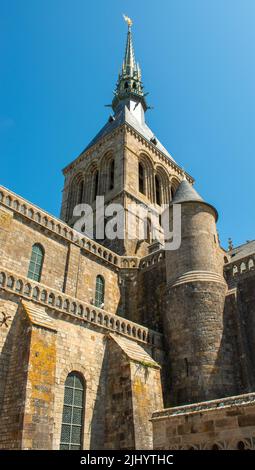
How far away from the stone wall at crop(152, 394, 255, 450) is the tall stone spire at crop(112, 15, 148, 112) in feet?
114

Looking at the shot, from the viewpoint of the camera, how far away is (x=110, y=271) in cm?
2097

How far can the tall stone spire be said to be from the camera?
4062cm

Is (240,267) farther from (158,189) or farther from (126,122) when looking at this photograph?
(126,122)

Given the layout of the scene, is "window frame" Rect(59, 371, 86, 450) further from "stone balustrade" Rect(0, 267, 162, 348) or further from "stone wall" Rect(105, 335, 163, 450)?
"stone balustrade" Rect(0, 267, 162, 348)

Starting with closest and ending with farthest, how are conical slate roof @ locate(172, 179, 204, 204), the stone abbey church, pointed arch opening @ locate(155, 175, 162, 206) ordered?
the stone abbey church → conical slate roof @ locate(172, 179, 204, 204) → pointed arch opening @ locate(155, 175, 162, 206)

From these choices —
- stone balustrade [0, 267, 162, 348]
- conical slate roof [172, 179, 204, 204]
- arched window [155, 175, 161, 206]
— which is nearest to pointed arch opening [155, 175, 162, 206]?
arched window [155, 175, 161, 206]

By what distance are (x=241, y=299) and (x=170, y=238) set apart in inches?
178

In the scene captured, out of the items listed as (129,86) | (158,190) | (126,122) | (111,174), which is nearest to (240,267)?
(158,190)

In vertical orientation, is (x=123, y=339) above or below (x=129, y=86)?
below

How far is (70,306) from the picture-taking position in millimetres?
14234

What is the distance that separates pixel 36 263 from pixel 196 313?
23.9 ft

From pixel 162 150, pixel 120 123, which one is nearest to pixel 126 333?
pixel 120 123

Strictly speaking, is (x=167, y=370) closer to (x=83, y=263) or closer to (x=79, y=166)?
(x=83, y=263)

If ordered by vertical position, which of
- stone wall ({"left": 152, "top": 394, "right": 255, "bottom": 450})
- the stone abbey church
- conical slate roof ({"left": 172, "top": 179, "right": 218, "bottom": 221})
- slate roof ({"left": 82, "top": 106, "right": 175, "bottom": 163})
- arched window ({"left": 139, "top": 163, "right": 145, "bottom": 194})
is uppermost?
slate roof ({"left": 82, "top": 106, "right": 175, "bottom": 163})
